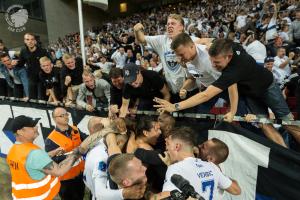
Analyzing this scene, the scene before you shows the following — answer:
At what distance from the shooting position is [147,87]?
424cm

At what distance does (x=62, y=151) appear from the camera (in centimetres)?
410

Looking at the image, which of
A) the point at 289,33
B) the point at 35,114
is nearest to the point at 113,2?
the point at 289,33

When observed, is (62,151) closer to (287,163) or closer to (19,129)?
(19,129)

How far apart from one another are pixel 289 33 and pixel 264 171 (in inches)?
295

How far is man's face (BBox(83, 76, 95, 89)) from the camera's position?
17.2 ft

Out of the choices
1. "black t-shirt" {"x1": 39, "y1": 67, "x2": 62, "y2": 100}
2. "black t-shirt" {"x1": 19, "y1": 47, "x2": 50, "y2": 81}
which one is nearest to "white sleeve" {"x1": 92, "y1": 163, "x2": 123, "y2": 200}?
"black t-shirt" {"x1": 39, "y1": 67, "x2": 62, "y2": 100}

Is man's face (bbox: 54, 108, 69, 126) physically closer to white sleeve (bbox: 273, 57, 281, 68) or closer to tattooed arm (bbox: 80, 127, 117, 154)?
tattooed arm (bbox: 80, 127, 117, 154)

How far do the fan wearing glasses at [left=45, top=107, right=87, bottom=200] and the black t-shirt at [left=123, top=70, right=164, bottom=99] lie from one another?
2.98ft

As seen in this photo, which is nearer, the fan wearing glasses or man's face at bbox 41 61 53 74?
the fan wearing glasses

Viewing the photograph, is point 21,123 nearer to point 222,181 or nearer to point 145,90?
point 145,90

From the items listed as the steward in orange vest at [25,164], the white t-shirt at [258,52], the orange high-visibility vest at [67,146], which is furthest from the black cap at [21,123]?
the white t-shirt at [258,52]

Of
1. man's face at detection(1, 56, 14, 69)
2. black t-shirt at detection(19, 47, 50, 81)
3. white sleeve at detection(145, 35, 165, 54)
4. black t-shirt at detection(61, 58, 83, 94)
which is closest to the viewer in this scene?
white sleeve at detection(145, 35, 165, 54)

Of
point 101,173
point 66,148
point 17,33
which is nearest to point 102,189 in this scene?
point 101,173

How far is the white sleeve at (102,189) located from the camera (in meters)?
2.61
